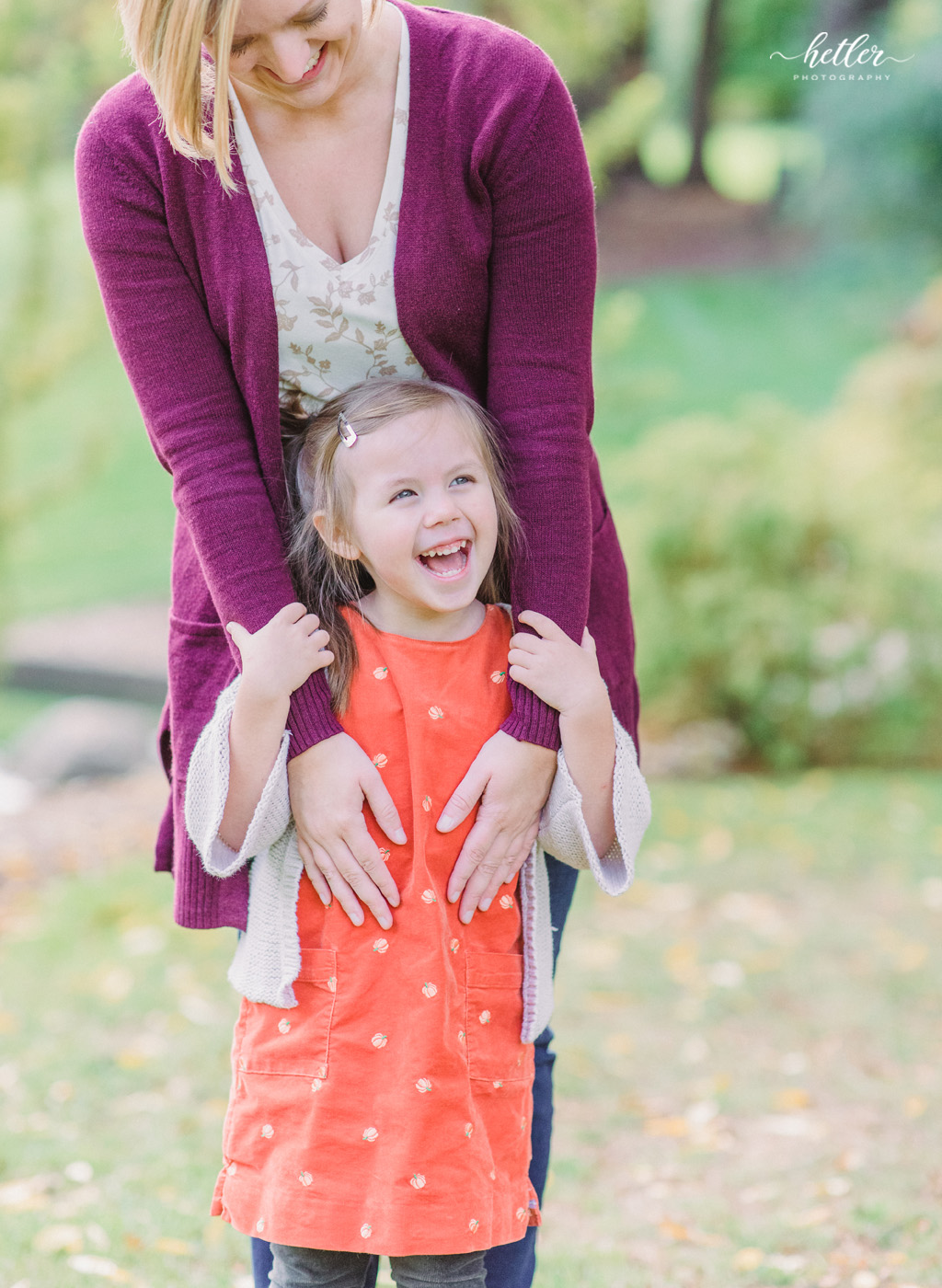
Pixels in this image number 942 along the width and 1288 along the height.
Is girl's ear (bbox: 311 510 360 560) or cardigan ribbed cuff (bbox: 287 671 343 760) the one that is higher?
girl's ear (bbox: 311 510 360 560)

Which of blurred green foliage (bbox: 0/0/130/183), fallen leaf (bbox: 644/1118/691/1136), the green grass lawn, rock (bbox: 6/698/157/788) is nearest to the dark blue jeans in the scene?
the green grass lawn

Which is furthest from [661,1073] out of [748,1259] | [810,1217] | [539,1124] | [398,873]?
[398,873]

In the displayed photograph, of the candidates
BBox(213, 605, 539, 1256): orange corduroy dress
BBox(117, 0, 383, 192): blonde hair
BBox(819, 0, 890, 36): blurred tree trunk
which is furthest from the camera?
BBox(819, 0, 890, 36): blurred tree trunk

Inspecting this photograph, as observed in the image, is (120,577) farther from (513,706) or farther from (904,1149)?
(513,706)

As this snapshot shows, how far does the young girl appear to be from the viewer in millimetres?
1396

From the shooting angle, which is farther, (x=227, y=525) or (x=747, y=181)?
(x=747, y=181)

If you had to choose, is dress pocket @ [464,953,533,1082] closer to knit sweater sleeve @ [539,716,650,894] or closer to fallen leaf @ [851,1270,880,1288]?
knit sweater sleeve @ [539,716,650,894]

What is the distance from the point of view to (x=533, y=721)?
148cm

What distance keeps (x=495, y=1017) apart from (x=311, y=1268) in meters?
0.34

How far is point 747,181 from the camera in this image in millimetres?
7445

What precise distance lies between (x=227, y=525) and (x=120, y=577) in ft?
25.5

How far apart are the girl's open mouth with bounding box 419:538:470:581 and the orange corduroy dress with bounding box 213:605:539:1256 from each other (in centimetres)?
9

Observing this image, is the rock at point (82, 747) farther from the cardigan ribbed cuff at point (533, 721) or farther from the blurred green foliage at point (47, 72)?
the cardigan ribbed cuff at point (533, 721)

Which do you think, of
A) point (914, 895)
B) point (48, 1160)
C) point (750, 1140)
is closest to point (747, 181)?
point (914, 895)
